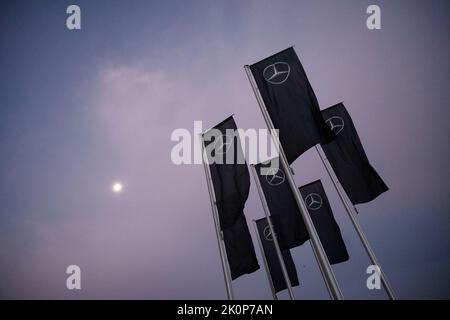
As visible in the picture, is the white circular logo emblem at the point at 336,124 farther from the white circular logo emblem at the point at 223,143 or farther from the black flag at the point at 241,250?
the black flag at the point at 241,250

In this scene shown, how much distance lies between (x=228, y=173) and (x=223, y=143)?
1.02 meters

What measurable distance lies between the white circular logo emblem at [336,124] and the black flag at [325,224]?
2.56 m

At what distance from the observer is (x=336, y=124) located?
9289 mm

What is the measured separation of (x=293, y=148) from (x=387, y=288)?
7931 mm

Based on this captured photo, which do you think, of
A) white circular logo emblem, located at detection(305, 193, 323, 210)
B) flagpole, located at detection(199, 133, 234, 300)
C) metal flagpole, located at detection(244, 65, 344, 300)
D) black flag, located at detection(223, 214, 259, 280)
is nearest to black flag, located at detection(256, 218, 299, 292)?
white circular logo emblem, located at detection(305, 193, 323, 210)

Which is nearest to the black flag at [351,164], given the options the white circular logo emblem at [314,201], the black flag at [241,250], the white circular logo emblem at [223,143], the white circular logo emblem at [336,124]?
the white circular logo emblem at [336,124]

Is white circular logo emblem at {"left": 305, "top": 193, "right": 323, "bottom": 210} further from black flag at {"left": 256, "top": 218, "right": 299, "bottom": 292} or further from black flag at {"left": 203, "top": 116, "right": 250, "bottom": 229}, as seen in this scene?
black flag at {"left": 203, "top": 116, "right": 250, "bottom": 229}

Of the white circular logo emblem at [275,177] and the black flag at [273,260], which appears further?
the black flag at [273,260]

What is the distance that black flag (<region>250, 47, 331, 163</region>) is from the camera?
5750 mm

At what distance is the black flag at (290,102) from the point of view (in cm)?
575

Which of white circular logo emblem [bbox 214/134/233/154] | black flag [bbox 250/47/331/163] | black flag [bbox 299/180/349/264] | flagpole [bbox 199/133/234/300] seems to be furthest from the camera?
black flag [bbox 299/180/349/264]

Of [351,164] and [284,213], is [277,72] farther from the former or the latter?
[284,213]
